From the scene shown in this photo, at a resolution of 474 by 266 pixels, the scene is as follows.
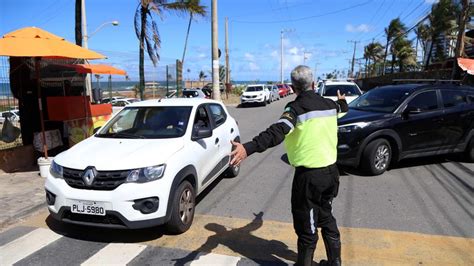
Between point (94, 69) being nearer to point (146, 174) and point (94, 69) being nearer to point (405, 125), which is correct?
point (146, 174)

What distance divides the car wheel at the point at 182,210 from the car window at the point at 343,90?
10.9 metres

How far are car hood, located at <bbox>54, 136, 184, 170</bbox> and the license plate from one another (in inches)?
15.7

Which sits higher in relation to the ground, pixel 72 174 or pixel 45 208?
pixel 72 174

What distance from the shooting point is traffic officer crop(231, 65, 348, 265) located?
351cm

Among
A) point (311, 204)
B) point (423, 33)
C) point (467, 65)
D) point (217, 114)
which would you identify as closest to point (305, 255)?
point (311, 204)

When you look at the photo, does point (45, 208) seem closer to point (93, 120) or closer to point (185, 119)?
point (185, 119)

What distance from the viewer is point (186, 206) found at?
511 centimetres

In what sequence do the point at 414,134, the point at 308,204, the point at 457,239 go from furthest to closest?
1. the point at 414,134
2. the point at 457,239
3. the point at 308,204

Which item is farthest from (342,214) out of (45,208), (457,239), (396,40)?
(396,40)

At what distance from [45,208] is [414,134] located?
21.4 ft

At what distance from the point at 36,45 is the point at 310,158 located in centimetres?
563

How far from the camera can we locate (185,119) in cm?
589

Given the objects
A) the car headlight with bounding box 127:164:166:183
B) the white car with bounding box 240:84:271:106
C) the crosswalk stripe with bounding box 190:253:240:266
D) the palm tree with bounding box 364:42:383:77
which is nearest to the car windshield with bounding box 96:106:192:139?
the car headlight with bounding box 127:164:166:183

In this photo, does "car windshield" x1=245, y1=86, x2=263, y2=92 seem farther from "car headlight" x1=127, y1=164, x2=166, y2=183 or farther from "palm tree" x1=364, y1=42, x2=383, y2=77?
"palm tree" x1=364, y1=42, x2=383, y2=77
